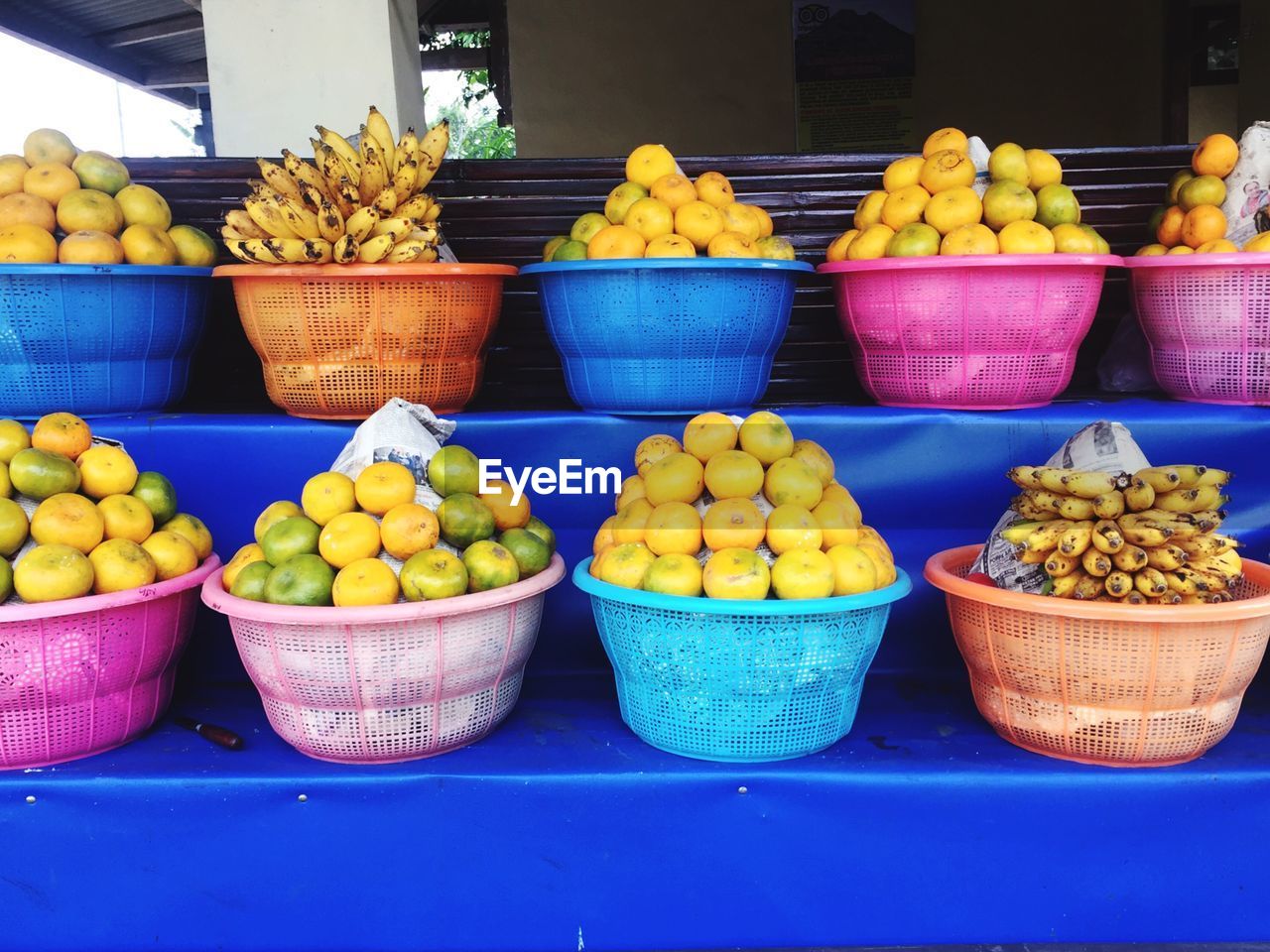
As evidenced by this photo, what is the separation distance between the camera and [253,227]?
1.99 m

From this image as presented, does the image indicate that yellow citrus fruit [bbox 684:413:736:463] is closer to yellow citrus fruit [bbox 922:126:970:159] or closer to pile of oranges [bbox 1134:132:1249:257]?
yellow citrus fruit [bbox 922:126:970:159]

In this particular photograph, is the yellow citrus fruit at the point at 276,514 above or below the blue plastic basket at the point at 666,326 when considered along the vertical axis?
below

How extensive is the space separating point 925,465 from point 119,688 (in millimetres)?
1568

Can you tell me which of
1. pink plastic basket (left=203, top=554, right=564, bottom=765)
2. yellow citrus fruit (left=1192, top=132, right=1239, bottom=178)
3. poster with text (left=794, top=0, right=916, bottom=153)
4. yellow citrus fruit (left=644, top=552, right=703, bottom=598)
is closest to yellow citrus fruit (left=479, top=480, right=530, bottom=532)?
pink plastic basket (left=203, top=554, right=564, bottom=765)

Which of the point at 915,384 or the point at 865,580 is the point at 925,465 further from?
the point at 865,580

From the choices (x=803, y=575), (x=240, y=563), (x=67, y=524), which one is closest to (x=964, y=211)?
(x=803, y=575)

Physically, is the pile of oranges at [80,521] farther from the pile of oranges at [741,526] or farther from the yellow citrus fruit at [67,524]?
the pile of oranges at [741,526]

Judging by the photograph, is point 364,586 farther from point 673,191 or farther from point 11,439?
point 673,191

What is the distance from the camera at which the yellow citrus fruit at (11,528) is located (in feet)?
5.29

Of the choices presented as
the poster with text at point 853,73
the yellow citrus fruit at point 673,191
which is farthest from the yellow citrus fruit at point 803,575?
the poster with text at point 853,73

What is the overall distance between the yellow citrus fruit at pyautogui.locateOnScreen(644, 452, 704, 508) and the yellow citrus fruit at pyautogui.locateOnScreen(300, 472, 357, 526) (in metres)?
0.52

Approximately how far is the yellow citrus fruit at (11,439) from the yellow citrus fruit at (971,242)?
1.76 metres

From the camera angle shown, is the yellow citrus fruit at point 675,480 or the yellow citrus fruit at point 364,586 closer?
the yellow citrus fruit at point 364,586

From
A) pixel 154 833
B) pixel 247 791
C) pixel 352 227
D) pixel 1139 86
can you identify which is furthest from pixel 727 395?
pixel 1139 86
